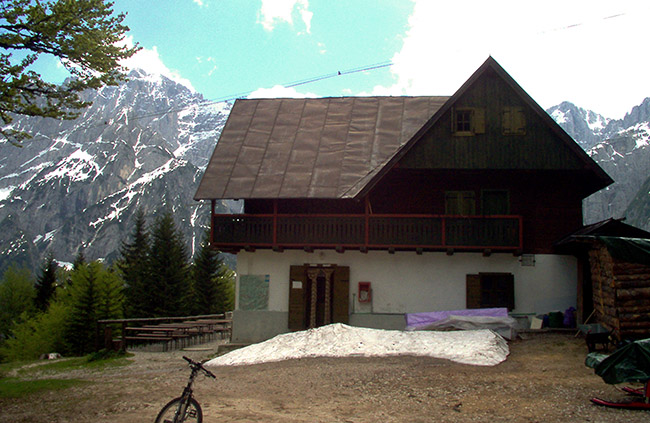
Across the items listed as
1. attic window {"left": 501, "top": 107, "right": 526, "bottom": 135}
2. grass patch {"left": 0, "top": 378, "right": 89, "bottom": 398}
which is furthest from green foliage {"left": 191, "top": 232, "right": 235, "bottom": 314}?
grass patch {"left": 0, "top": 378, "right": 89, "bottom": 398}

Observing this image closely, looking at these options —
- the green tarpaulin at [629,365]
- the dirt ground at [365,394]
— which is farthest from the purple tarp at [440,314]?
the green tarpaulin at [629,365]

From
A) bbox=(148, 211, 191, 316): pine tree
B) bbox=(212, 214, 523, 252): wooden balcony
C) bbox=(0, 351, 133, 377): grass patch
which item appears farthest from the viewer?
bbox=(148, 211, 191, 316): pine tree

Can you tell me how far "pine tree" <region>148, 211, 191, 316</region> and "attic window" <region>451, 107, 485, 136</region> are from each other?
42076 mm

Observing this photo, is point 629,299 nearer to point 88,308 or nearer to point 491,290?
point 491,290

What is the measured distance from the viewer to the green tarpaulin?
1024 cm

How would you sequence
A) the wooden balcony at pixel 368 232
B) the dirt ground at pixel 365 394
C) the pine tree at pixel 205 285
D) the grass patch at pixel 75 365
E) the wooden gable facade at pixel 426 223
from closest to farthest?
the dirt ground at pixel 365 394
the grass patch at pixel 75 365
the wooden balcony at pixel 368 232
the wooden gable facade at pixel 426 223
the pine tree at pixel 205 285

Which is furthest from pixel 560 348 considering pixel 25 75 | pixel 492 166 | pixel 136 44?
pixel 25 75

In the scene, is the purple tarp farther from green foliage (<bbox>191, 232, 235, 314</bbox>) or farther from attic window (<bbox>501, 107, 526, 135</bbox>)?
green foliage (<bbox>191, 232, 235, 314</bbox>)

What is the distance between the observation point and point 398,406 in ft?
38.4

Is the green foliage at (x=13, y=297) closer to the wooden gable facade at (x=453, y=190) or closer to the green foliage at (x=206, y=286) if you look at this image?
the green foliage at (x=206, y=286)

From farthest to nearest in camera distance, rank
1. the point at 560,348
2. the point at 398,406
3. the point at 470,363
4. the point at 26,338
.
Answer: the point at 26,338
the point at 560,348
the point at 470,363
the point at 398,406

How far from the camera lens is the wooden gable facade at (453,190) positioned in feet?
71.5

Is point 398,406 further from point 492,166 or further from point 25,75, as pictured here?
point 492,166

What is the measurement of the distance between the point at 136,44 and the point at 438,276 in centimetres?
1346
